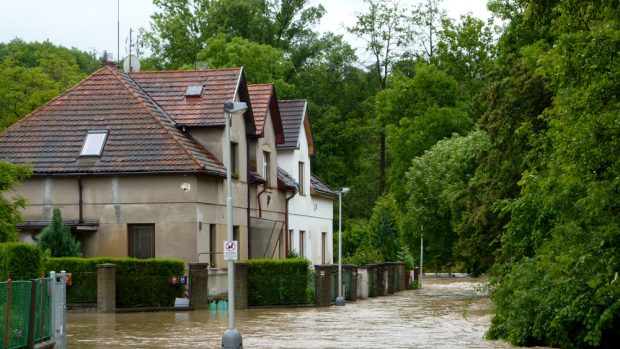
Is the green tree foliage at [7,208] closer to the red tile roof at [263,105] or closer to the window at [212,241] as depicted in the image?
the window at [212,241]

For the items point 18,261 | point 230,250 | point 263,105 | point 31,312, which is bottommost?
point 31,312

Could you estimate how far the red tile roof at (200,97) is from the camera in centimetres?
4309

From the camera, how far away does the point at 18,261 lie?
2197 centimetres

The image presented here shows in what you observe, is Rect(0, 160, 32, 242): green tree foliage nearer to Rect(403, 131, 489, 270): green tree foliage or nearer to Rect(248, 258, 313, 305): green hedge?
Rect(248, 258, 313, 305): green hedge

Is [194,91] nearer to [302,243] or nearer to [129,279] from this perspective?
[129,279]

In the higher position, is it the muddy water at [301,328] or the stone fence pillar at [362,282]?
the stone fence pillar at [362,282]

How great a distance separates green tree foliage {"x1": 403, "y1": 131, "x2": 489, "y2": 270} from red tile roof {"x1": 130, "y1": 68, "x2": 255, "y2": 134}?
1778 centimetres

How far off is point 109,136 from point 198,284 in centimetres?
673

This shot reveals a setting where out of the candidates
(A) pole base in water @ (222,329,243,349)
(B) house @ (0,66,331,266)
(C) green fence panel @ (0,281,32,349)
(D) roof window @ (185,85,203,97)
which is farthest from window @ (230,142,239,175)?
(C) green fence panel @ (0,281,32,349)

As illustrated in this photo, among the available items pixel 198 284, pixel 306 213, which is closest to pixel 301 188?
pixel 306 213

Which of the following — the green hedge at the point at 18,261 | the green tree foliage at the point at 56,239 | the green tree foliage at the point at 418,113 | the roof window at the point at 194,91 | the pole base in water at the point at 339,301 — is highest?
the green tree foliage at the point at 418,113

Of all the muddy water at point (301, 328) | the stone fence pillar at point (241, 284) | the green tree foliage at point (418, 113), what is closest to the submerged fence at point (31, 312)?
the muddy water at point (301, 328)

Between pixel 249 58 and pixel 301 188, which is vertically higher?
pixel 249 58

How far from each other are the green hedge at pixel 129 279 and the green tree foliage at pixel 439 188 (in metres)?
23.8
